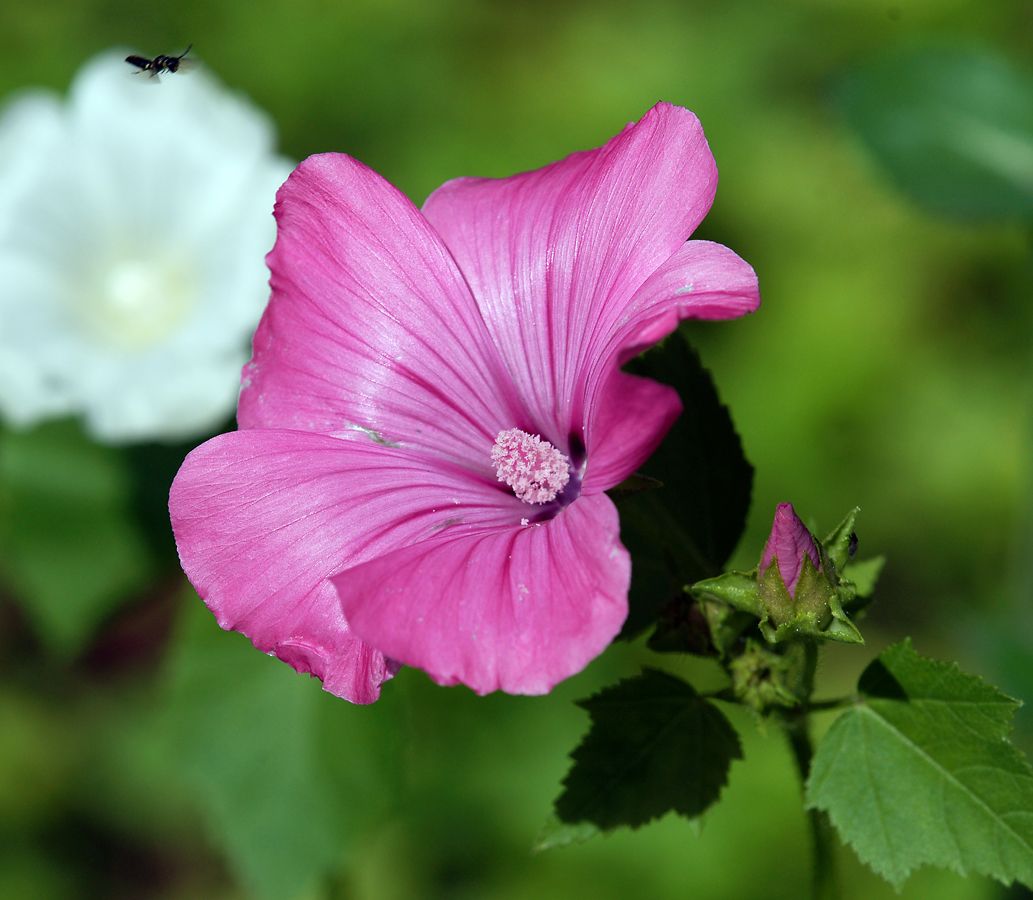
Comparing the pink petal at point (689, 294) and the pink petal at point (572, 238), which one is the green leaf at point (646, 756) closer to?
the pink petal at point (572, 238)

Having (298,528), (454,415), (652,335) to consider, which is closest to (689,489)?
(454,415)

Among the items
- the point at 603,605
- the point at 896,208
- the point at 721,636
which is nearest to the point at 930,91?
the point at 896,208

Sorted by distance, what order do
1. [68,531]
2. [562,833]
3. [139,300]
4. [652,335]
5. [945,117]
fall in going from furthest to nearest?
[945,117] → [139,300] → [68,531] → [562,833] → [652,335]

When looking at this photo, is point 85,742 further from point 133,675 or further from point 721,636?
point 721,636

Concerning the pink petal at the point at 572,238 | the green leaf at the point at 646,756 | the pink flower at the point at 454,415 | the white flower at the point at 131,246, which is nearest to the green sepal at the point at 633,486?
the pink flower at the point at 454,415

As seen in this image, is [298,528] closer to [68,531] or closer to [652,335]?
[652,335]
